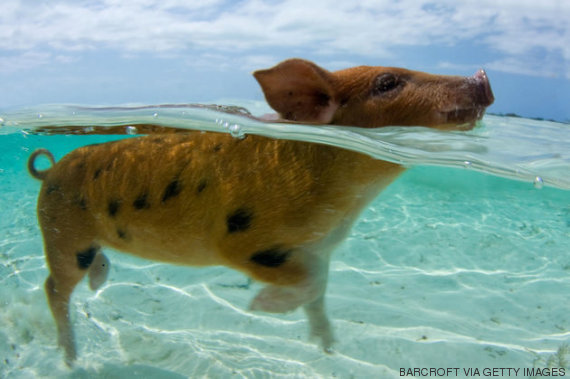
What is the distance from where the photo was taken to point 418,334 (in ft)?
15.2

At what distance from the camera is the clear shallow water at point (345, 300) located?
13.8 feet

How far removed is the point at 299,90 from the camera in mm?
3758

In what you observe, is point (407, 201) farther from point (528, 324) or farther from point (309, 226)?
point (309, 226)

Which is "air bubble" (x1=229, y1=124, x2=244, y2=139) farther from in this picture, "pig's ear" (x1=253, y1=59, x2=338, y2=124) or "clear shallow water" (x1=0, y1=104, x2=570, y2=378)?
"pig's ear" (x1=253, y1=59, x2=338, y2=124)

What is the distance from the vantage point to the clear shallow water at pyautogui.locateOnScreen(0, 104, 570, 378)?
422 centimetres

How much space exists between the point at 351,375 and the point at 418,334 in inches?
40.5

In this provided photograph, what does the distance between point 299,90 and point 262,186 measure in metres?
0.89

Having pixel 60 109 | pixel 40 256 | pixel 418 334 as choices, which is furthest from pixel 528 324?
pixel 60 109

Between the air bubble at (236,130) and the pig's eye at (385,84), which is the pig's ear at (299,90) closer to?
the pig's eye at (385,84)

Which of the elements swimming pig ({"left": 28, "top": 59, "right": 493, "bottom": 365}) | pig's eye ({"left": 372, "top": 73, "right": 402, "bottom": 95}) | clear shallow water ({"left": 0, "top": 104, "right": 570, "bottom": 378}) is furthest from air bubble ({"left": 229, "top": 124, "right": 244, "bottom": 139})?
pig's eye ({"left": 372, "top": 73, "right": 402, "bottom": 95})

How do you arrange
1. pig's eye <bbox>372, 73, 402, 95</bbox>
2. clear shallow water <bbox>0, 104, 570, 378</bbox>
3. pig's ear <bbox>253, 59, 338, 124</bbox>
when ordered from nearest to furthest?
1. pig's ear <bbox>253, 59, 338, 124</bbox>
2. pig's eye <bbox>372, 73, 402, 95</bbox>
3. clear shallow water <bbox>0, 104, 570, 378</bbox>

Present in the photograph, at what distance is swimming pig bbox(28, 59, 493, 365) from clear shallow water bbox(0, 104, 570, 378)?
0.35 metres

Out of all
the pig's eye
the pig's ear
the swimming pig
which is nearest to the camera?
the pig's ear

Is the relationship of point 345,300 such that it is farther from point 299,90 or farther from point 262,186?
point 299,90
